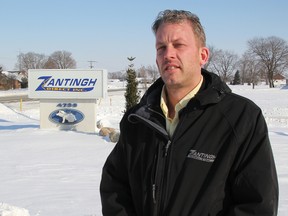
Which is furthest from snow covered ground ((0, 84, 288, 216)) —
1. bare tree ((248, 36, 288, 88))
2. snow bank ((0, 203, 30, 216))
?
bare tree ((248, 36, 288, 88))

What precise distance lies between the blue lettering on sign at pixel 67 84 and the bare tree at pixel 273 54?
79.8 metres

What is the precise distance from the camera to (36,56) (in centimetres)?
9956

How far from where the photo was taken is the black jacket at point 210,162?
1.86 meters

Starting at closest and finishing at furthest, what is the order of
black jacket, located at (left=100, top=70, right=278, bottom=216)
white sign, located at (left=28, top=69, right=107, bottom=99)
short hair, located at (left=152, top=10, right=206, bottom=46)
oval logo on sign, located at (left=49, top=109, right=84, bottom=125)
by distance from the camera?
black jacket, located at (left=100, top=70, right=278, bottom=216)
short hair, located at (left=152, top=10, right=206, bottom=46)
white sign, located at (left=28, top=69, right=107, bottom=99)
oval logo on sign, located at (left=49, top=109, right=84, bottom=125)

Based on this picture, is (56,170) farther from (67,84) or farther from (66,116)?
(67,84)

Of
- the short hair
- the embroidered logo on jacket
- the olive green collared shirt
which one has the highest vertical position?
the short hair

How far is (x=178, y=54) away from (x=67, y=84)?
13589 millimetres

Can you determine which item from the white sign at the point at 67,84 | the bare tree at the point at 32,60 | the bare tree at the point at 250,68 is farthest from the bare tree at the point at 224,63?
the white sign at the point at 67,84

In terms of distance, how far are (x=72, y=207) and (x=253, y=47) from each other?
9322 cm

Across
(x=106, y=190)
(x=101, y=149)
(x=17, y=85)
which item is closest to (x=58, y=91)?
(x=101, y=149)

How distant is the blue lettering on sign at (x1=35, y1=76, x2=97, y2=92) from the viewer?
15.0m

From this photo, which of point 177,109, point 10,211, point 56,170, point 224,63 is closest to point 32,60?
point 224,63

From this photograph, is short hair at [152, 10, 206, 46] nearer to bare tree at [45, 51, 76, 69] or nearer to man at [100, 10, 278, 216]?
man at [100, 10, 278, 216]

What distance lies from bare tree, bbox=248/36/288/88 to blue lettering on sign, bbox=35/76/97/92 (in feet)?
262
